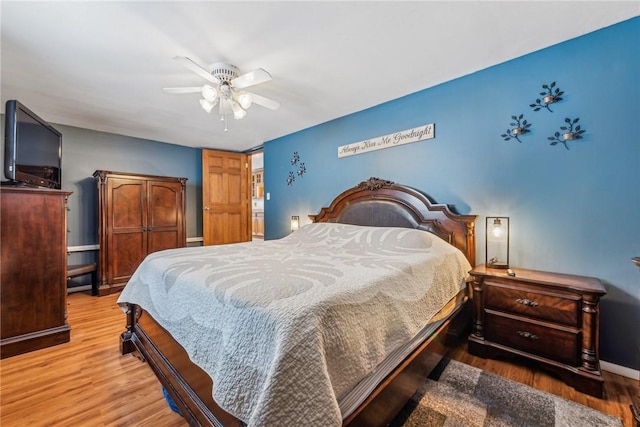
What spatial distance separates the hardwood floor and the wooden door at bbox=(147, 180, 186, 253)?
6.22 ft

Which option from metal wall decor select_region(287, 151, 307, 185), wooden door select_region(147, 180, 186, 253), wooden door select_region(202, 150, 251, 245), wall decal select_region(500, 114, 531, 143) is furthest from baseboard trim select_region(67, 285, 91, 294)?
wall decal select_region(500, 114, 531, 143)

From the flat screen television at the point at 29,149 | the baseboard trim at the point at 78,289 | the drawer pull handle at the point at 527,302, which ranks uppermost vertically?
the flat screen television at the point at 29,149

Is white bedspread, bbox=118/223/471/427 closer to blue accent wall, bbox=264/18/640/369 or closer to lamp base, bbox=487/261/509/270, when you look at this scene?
lamp base, bbox=487/261/509/270

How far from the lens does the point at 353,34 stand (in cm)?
187

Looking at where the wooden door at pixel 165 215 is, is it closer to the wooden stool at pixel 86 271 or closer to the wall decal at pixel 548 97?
the wooden stool at pixel 86 271

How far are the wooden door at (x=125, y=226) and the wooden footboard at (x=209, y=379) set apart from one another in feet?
7.45

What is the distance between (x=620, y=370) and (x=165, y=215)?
5.08 m

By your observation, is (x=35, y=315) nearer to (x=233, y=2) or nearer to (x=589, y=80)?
(x=233, y=2)

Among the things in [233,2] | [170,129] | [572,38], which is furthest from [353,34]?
[170,129]

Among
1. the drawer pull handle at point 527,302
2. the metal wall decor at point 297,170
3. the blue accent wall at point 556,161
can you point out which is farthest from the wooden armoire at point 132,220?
the drawer pull handle at point 527,302

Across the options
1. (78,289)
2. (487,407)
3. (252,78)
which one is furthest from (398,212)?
(78,289)

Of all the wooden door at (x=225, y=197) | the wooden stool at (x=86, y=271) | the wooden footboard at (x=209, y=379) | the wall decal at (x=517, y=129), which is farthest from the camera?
the wooden door at (x=225, y=197)

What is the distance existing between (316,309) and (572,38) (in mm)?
2654

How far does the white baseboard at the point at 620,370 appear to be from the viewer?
1732 mm
